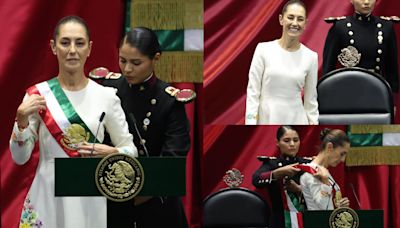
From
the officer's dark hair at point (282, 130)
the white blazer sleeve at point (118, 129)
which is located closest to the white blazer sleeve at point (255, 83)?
the officer's dark hair at point (282, 130)

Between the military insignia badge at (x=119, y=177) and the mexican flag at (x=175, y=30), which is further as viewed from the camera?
the mexican flag at (x=175, y=30)

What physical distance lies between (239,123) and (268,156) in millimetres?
165

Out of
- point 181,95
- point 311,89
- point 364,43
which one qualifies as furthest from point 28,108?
point 364,43

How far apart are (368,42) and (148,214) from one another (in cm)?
106

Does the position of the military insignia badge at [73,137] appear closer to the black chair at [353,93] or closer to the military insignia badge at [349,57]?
the black chair at [353,93]

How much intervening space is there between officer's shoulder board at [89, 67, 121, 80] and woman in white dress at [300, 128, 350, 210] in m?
0.82

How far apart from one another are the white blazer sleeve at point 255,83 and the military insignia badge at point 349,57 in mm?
282

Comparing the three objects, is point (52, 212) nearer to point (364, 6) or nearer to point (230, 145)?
point (230, 145)

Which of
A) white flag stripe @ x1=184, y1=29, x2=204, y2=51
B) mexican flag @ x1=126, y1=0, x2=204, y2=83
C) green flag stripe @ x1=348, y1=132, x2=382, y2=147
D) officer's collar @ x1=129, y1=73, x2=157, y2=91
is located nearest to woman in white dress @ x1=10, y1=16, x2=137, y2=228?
officer's collar @ x1=129, y1=73, x2=157, y2=91

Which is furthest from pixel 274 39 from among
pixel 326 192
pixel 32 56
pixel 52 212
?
pixel 52 212

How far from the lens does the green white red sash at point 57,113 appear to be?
2.55m

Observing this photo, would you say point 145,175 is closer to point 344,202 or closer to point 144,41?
point 144,41

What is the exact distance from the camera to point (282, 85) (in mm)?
3127

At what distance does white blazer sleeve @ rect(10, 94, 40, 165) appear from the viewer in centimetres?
251
